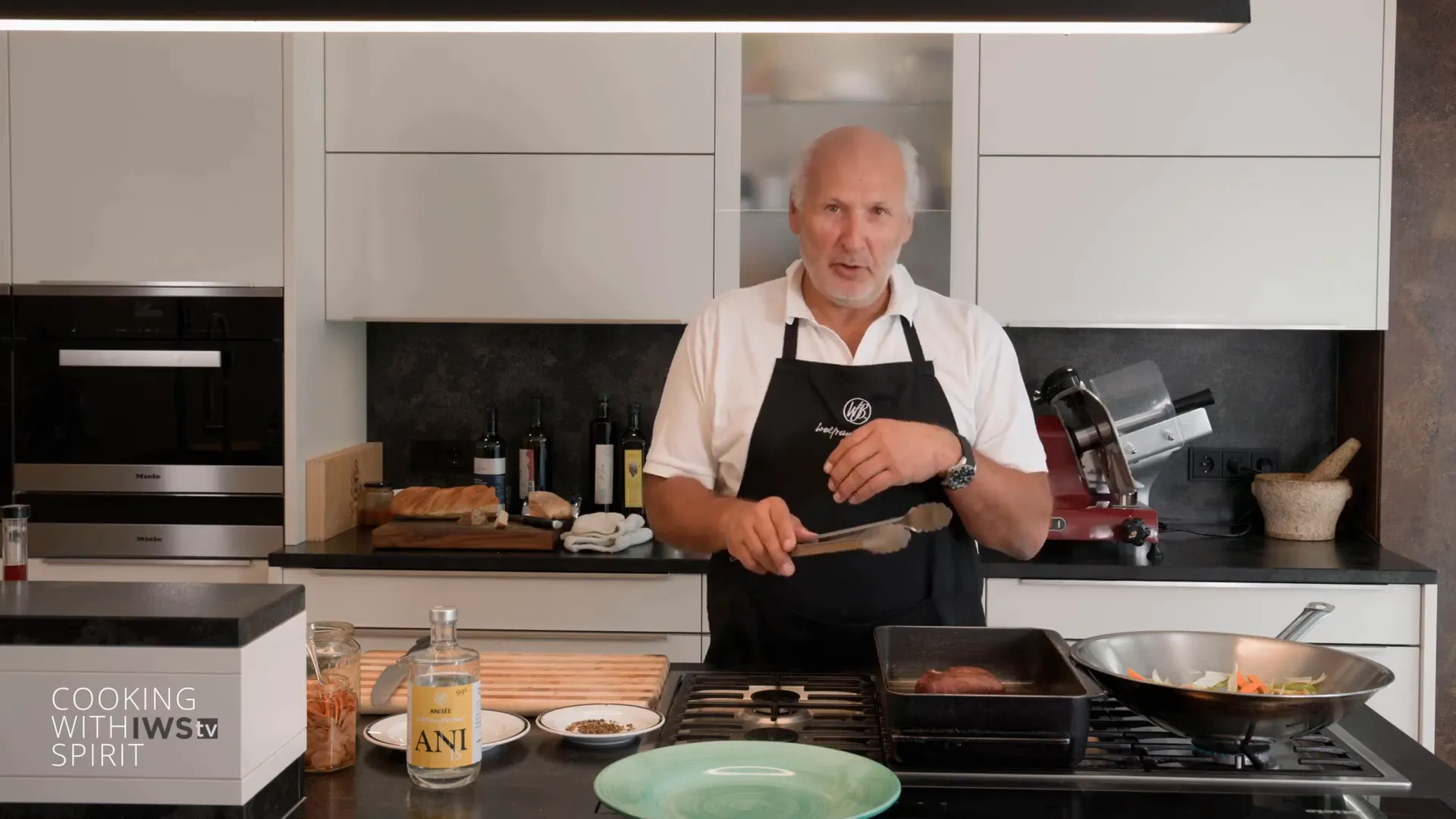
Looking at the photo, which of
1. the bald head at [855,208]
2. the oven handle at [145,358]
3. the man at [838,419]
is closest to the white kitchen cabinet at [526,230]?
the oven handle at [145,358]

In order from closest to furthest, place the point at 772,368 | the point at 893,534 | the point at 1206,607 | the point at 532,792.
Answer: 1. the point at 532,792
2. the point at 893,534
3. the point at 772,368
4. the point at 1206,607

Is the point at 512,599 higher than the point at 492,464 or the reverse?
the reverse

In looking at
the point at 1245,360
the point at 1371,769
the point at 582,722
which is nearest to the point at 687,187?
the point at 1245,360

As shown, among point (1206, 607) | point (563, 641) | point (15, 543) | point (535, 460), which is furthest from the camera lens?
point (535, 460)

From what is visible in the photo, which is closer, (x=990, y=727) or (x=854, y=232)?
(x=990, y=727)

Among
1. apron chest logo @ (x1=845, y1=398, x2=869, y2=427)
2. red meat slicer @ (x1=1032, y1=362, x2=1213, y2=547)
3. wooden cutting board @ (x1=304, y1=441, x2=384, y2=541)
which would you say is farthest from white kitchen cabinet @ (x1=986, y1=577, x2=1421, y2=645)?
wooden cutting board @ (x1=304, y1=441, x2=384, y2=541)

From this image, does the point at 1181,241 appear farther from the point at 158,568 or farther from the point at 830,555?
the point at 158,568

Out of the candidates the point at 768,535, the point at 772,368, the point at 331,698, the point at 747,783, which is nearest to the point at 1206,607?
the point at 772,368

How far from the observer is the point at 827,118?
10.7 feet

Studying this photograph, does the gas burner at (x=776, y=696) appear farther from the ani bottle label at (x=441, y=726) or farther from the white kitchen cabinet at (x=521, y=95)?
the white kitchen cabinet at (x=521, y=95)

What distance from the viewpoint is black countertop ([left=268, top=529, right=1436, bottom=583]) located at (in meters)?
2.91

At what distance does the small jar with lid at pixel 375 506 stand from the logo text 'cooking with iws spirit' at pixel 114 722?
7.11ft

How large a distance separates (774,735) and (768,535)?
0.28m

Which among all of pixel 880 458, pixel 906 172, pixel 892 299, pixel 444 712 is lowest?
pixel 444 712
